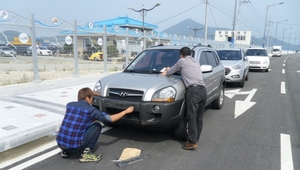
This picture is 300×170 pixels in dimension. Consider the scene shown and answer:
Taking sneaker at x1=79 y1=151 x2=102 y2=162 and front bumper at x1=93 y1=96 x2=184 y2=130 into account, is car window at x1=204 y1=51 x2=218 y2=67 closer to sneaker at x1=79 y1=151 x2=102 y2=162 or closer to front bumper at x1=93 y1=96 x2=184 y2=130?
front bumper at x1=93 y1=96 x2=184 y2=130

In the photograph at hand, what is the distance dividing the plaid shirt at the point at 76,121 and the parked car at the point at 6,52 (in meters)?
6.86

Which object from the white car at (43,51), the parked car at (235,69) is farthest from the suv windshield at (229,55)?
the white car at (43,51)

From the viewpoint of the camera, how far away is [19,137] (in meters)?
4.20

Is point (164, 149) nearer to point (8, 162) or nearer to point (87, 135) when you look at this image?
point (87, 135)

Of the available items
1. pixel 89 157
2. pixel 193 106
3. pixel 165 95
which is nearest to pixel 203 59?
pixel 193 106

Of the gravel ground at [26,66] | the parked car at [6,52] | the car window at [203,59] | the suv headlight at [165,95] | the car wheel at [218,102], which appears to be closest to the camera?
the suv headlight at [165,95]

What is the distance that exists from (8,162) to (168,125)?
254cm

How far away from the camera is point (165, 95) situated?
394cm

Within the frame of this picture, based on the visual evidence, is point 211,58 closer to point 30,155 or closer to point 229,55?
point 30,155

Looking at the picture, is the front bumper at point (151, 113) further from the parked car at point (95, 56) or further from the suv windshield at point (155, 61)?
the parked car at point (95, 56)

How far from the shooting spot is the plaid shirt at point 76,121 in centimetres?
347

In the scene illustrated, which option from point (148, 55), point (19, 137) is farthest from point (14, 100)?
point (148, 55)

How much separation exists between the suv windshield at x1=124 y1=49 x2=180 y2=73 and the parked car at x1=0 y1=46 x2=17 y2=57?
592cm

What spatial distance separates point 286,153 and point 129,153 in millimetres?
2645
